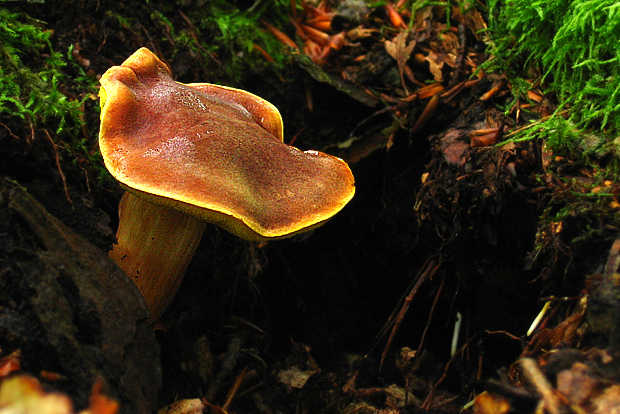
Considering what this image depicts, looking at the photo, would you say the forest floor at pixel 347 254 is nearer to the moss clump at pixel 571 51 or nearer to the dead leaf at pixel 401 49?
the dead leaf at pixel 401 49

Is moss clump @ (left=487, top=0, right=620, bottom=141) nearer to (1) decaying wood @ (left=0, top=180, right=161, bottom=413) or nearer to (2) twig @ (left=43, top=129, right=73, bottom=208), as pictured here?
(1) decaying wood @ (left=0, top=180, right=161, bottom=413)

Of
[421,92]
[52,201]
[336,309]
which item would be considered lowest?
[336,309]

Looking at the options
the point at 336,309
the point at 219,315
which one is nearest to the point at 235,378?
the point at 219,315

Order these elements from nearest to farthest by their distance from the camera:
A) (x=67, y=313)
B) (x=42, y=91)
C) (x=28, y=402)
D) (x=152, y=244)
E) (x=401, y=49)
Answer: (x=28, y=402)
(x=67, y=313)
(x=152, y=244)
(x=42, y=91)
(x=401, y=49)

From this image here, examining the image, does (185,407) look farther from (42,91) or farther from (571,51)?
(571,51)

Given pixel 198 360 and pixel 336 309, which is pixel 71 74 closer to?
pixel 198 360

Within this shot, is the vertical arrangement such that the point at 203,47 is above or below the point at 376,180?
above

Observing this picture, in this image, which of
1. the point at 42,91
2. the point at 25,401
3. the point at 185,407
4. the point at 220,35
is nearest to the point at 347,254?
the point at 185,407
